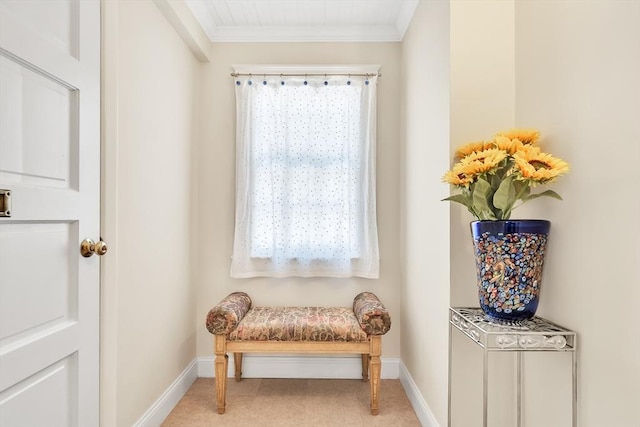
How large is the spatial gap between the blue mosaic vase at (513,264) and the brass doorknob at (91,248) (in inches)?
54.8

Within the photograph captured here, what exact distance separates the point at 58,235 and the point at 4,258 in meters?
0.21

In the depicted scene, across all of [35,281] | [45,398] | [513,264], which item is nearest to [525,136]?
[513,264]

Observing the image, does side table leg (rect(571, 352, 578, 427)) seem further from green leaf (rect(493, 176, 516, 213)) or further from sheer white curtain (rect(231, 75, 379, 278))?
sheer white curtain (rect(231, 75, 379, 278))

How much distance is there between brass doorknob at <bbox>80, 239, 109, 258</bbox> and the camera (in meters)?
1.38

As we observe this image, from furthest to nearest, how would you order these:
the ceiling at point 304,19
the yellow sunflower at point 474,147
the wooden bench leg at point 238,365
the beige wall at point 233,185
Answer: the beige wall at point 233,185, the wooden bench leg at point 238,365, the ceiling at point 304,19, the yellow sunflower at point 474,147

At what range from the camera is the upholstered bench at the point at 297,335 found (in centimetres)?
236

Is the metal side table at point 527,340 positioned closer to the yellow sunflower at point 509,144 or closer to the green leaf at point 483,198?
the green leaf at point 483,198

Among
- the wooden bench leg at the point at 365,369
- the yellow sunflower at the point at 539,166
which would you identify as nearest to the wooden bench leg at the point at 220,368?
the wooden bench leg at the point at 365,369

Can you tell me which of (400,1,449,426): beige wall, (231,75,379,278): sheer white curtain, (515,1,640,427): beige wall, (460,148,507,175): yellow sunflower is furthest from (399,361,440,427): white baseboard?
(460,148,507,175): yellow sunflower

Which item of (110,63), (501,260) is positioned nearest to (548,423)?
(501,260)

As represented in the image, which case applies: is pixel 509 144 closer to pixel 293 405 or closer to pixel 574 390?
pixel 574 390

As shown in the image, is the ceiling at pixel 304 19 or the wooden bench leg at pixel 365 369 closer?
the ceiling at pixel 304 19

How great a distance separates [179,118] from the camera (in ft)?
8.53

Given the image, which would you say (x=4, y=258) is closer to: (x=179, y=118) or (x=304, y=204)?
(x=179, y=118)
